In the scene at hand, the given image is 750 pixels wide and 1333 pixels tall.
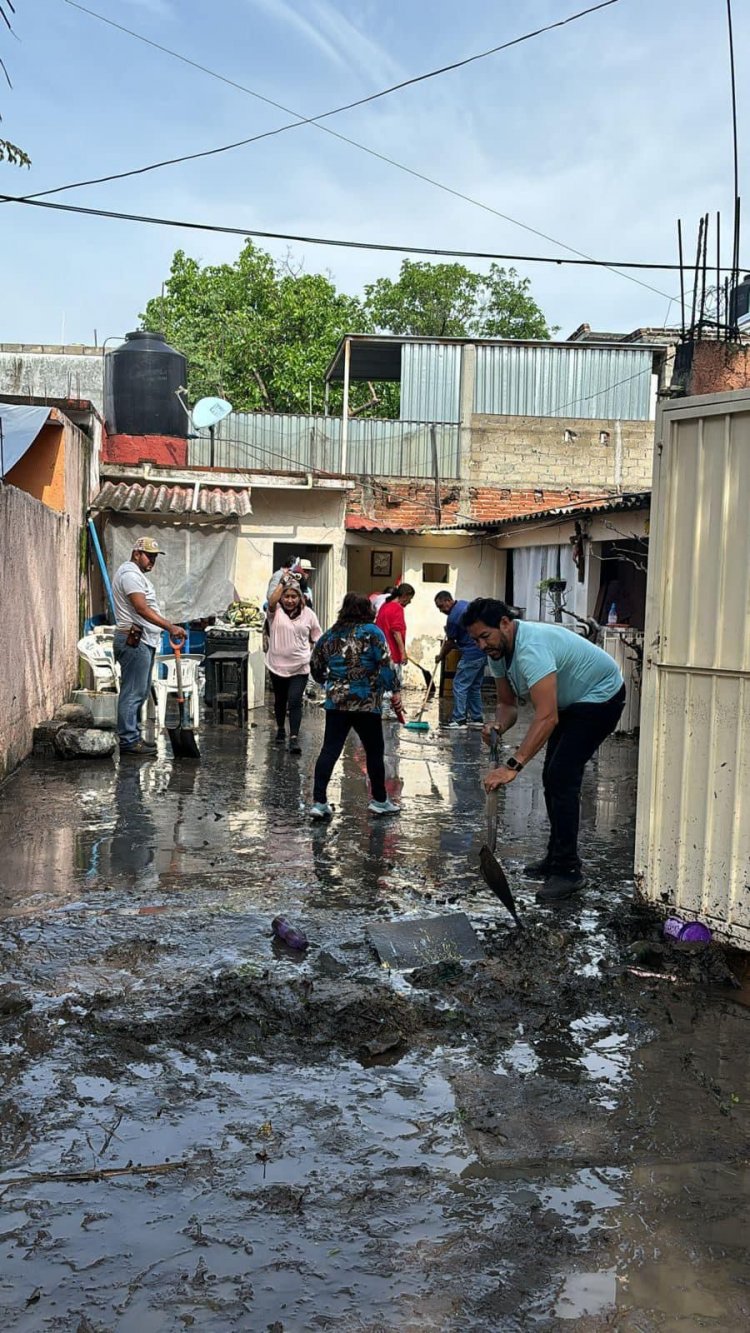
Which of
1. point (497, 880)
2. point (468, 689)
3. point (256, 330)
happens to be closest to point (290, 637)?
Result: point (468, 689)

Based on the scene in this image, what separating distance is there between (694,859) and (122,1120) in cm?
292

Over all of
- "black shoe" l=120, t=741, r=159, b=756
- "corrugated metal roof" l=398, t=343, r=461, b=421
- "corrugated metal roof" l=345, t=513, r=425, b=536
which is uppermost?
"corrugated metal roof" l=398, t=343, r=461, b=421

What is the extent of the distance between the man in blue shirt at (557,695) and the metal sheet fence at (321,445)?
675 inches

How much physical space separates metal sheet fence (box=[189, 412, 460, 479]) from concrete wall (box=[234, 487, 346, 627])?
6.07 ft

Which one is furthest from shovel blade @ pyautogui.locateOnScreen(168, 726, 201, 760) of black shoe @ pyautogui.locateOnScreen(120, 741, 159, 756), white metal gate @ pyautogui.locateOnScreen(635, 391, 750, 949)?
white metal gate @ pyautogui.locateOnScreen(635, 391, 750, 949)

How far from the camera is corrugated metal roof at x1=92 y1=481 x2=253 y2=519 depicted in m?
18.5

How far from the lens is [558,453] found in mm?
24359

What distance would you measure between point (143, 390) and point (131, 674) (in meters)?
12.1

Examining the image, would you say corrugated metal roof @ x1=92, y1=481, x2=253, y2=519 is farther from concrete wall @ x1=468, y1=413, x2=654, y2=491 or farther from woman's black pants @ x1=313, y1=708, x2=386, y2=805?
woman's black pants @ x1=313, y1=708, x2=386, y2=805

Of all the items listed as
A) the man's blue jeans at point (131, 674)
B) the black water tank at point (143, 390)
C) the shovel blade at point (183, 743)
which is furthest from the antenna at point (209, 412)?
the shovel blade at point (183, 743)

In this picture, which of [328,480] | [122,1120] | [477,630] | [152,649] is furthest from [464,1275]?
[328,480]

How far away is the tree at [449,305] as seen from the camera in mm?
44562

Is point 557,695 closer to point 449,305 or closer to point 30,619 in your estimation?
point 30,619

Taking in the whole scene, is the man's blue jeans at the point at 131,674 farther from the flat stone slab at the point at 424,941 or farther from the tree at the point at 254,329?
the tree at the point at 254,329
